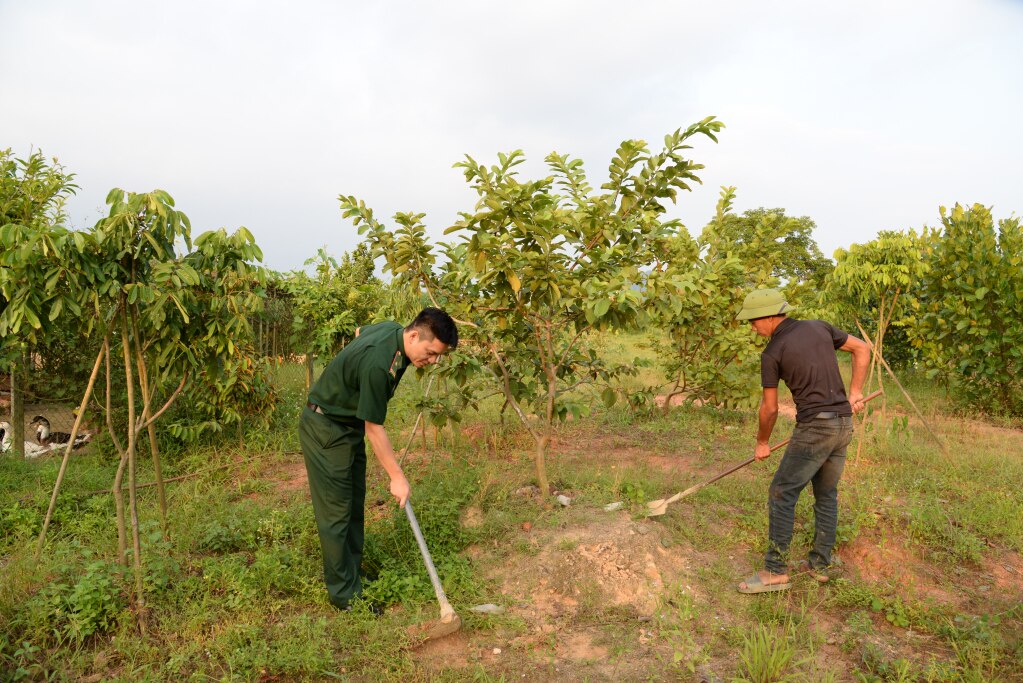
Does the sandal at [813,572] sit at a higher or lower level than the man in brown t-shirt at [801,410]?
lower

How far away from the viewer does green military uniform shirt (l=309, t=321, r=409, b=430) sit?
3.48 m

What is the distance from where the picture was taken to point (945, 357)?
8727 millimetres

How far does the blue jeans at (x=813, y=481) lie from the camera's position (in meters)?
3.95

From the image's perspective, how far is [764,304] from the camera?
13.0ft

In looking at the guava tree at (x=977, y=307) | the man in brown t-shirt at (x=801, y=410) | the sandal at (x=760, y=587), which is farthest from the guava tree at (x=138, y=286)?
the guava tree at (x=977, y=307)

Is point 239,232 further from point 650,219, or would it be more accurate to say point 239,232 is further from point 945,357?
point 945,357

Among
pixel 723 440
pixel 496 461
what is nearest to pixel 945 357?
pixel 723 440

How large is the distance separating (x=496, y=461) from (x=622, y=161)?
282 centimetres

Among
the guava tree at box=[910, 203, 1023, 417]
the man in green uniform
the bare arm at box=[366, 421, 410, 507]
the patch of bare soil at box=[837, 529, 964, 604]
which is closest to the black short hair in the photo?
the man in green uniform

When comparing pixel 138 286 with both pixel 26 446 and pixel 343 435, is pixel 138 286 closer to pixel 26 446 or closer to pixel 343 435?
pixel 343 435

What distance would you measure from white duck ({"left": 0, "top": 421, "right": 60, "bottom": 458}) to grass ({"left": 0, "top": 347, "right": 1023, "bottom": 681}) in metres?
0.56

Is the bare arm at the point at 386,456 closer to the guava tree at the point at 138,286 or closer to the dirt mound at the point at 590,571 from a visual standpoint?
the dirt mound at the point at 590,571

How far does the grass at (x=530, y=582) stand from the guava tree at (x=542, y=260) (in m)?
0.88

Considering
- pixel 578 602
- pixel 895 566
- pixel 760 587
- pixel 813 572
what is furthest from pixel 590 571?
pixel 895 566
